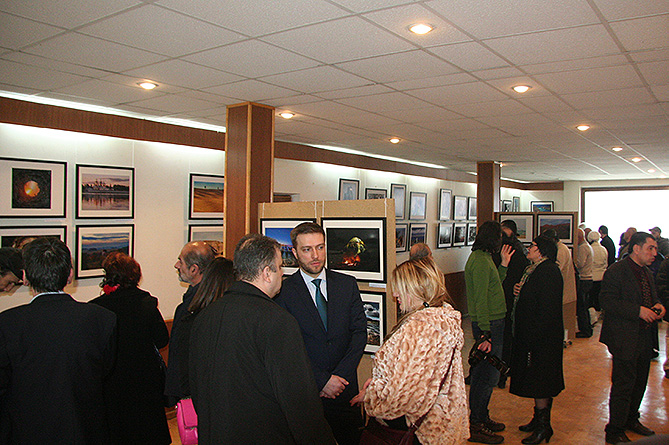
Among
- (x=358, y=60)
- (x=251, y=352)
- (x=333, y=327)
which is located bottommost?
(x=333, y=327)

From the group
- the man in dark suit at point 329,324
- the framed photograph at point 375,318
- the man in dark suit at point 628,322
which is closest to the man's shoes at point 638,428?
the man in dark suit at point 628,322

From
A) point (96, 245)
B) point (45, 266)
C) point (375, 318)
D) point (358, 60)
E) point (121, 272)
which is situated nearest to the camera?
point (45, 266)

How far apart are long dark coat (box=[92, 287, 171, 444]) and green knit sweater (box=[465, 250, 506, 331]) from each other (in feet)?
8.94

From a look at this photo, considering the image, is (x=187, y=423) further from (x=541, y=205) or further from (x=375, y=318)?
(x=541, y=205)

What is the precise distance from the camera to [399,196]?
35.0 feet

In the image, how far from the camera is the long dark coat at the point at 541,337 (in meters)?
4.37

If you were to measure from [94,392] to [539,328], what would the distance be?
3.43 meters

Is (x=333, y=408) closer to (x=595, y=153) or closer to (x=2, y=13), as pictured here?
(x=2, y=13)

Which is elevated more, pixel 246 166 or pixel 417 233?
pixel 246 166

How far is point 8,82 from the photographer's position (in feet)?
14.3

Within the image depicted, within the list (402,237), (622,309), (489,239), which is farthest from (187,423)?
(402,237)

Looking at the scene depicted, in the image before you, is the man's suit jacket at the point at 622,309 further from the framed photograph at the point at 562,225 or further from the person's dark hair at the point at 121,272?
the framed photograph at the point at 562,225

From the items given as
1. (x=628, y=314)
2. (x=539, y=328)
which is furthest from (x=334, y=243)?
(x=628, y=314)

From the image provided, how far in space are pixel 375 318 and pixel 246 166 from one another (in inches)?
82.3
